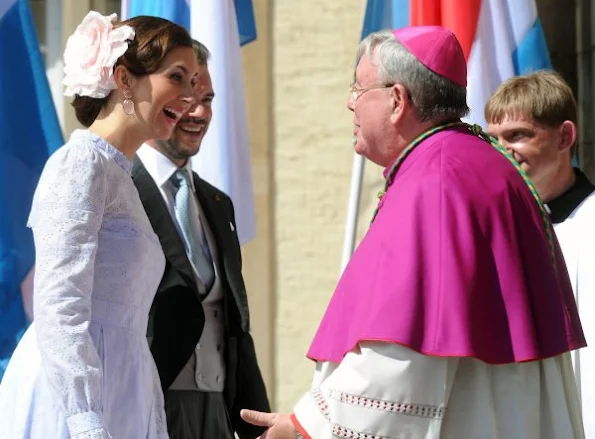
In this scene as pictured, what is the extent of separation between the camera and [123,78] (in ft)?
12.5

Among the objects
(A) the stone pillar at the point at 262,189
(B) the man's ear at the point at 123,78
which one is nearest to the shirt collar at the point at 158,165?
(B) the man's ear at the point at 123,78

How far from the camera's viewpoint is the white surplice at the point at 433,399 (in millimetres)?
2941

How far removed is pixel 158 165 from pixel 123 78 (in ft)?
3.20

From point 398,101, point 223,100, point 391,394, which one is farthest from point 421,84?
point 223,100

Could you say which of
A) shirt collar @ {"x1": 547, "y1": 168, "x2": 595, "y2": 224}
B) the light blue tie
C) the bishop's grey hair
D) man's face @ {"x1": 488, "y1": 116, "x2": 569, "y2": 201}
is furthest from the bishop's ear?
the light blue tie

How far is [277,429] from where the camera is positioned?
315 cm

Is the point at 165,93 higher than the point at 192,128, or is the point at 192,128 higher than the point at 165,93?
the point at 165,93

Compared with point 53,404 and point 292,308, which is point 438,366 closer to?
point 53,404

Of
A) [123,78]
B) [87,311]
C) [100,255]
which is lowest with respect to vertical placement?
[87,311]

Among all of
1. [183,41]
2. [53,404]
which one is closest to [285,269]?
[183,41]

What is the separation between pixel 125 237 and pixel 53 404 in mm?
497

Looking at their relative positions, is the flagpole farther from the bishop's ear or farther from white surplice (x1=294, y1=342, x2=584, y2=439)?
white surplice (x1=294, y1=342, x2=584, y2=439)

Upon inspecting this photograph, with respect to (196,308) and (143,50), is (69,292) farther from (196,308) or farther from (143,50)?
(196,308)

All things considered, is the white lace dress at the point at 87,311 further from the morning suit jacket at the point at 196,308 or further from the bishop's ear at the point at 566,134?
the bishop's ear at the point at 566,134
